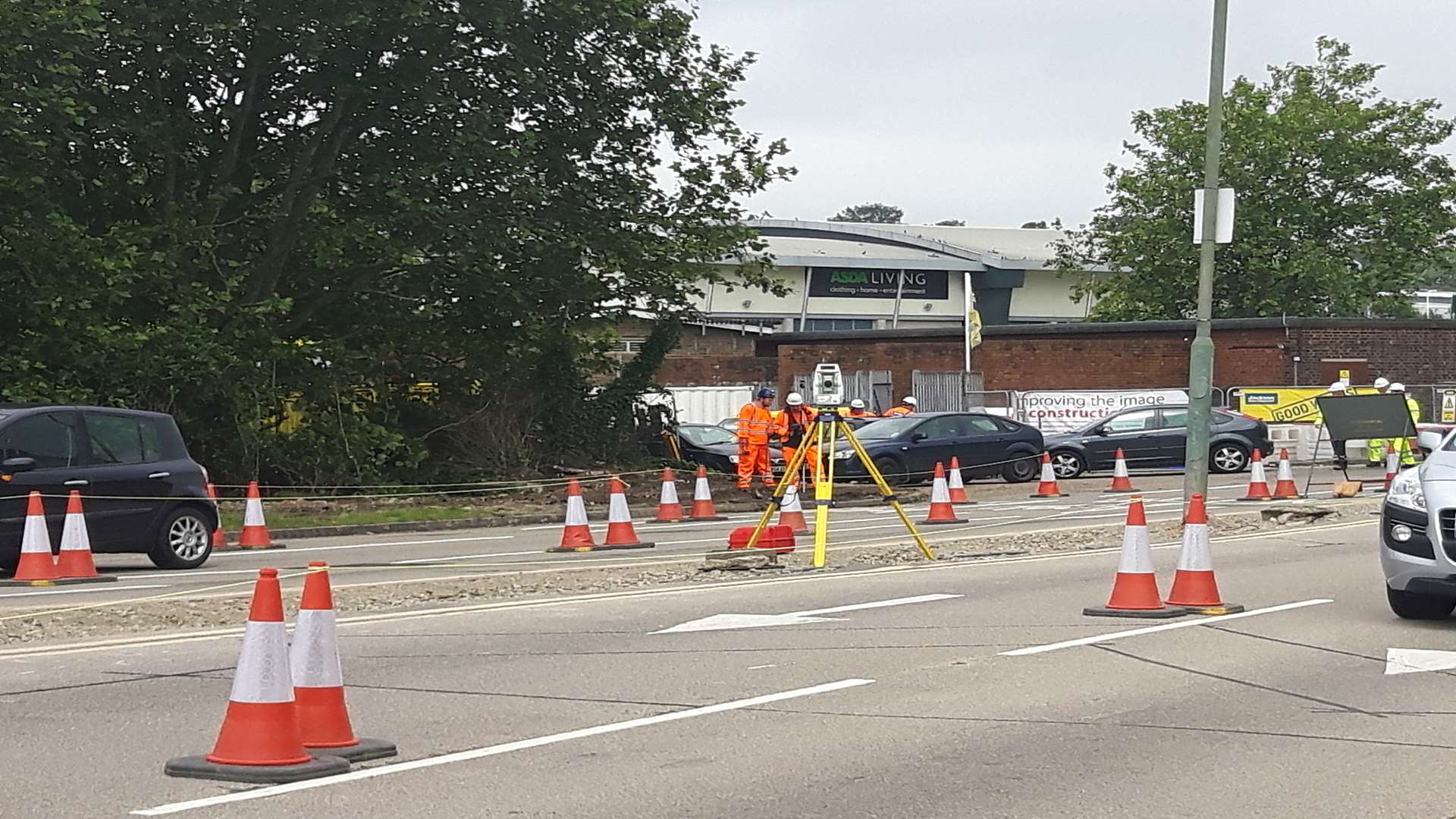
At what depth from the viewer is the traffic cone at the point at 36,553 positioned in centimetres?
1543

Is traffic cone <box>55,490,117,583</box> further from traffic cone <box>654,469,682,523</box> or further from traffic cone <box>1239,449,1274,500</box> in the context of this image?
traffic cone <box>1239,449,1274,500</box>

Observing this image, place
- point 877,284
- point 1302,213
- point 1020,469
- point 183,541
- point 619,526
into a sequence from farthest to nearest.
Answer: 1. point 877,284
2. point 1302,213
3. point 1020,469
4. point 619,526
5. point 183,541

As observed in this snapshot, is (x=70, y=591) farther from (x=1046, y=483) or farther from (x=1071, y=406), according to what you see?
(x=1071, y=406)

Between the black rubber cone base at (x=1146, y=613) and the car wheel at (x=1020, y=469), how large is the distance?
22.1 metres

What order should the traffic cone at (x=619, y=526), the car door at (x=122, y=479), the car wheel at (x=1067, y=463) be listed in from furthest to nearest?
the car wheel at (x=1067, y=463), the traffic cone at (x=619, y=526), the car door at (x=122, y=479)

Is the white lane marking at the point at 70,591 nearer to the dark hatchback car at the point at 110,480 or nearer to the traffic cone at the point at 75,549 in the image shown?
the traffic cone at the point at 75,549

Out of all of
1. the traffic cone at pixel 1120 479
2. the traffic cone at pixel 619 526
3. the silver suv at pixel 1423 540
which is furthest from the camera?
the traffic cone at pixel 1120 479

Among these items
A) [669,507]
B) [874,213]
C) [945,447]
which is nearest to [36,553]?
[669,507]

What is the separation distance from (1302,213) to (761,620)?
173ft

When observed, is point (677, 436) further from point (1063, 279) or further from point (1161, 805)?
point (1063, 279)

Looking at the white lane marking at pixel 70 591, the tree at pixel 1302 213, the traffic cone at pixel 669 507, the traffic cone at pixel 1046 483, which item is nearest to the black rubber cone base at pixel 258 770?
the white lane marking at pixel 70 591

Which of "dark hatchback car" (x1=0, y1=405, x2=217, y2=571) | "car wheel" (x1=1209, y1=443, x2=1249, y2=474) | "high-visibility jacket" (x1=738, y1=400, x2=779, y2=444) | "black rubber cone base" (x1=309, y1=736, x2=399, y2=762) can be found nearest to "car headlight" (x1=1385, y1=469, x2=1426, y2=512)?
"black rubber cone base" (x1=309, y1=736, x2=399, y2=762)

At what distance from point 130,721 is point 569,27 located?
911 inches

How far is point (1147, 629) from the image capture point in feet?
38.7
